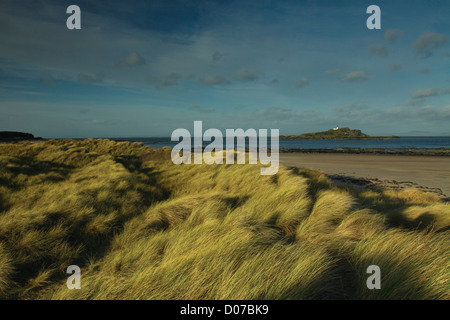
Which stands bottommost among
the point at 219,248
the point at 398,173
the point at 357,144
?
the point at 398,173

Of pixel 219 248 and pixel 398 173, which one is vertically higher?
pixel 219 248

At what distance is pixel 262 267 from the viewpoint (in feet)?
8.83

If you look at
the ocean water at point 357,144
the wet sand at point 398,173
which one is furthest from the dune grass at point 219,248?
the ocean water at point 357,144

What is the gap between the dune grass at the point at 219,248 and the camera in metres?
2.48

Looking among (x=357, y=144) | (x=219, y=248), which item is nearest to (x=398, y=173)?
(x=219, y=248)

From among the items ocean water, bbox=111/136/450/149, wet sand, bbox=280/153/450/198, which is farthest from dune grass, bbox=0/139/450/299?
ocean water, bbox=111/136/450/149

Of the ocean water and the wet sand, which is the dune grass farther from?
the ocean water

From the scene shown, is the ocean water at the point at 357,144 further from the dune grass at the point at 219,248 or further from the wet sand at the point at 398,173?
the dune grass at the point at 219,248

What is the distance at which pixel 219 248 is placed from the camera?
3102mm

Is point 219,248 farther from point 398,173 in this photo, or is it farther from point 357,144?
point 357,144

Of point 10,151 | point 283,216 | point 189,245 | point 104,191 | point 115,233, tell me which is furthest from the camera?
point 10,151
